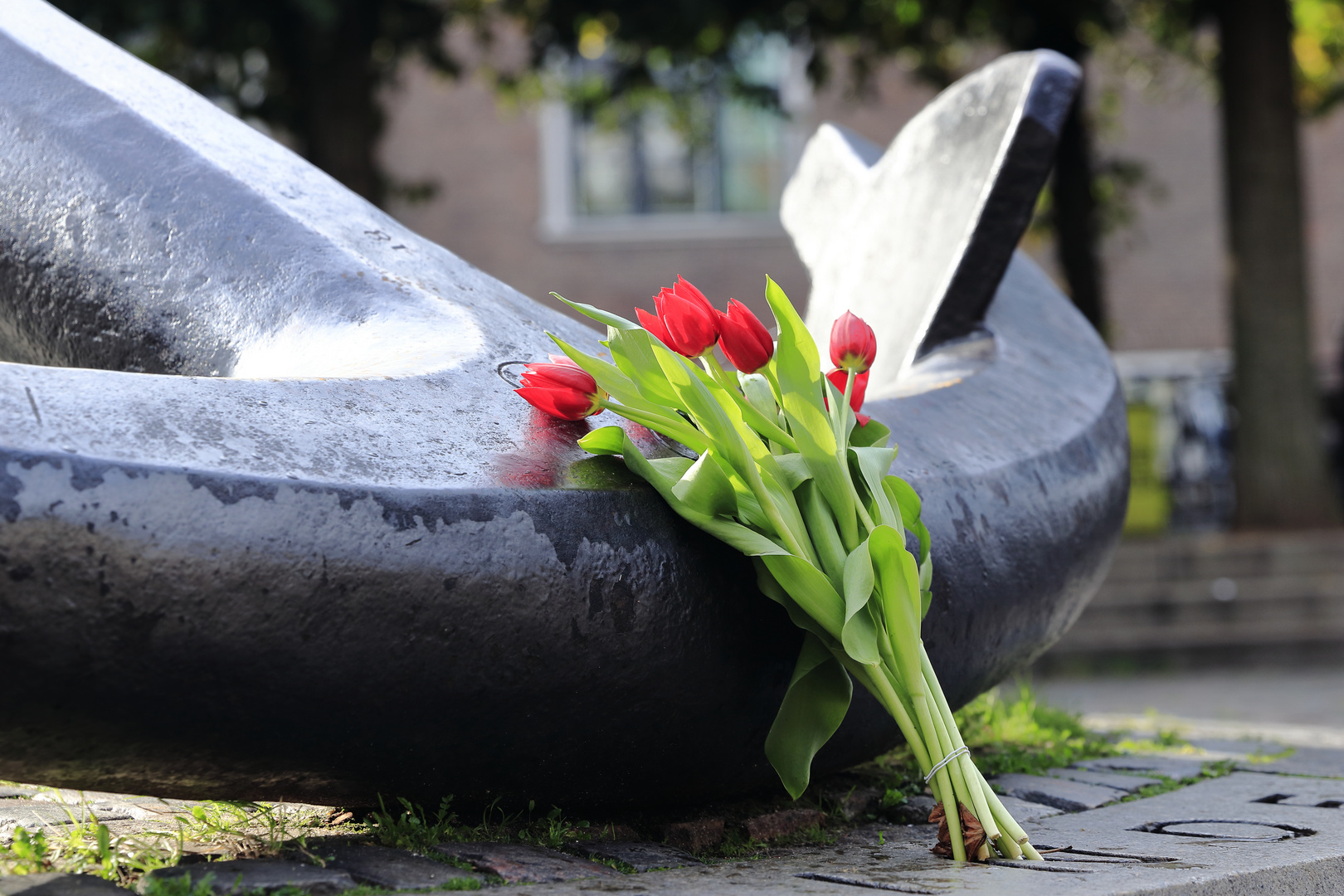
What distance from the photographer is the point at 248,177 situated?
7.94ft

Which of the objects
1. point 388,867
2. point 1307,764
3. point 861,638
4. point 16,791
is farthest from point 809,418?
point 1307,764

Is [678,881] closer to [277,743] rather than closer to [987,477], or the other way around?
[277,743]

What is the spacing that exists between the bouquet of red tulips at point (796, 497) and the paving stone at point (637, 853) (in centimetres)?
23

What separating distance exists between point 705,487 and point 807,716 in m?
0.38

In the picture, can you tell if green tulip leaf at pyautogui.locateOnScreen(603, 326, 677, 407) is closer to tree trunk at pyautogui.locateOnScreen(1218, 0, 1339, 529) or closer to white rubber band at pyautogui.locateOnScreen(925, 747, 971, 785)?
white rubber band at pyautogui.locateOnScreen(925, 747, 971, 785)

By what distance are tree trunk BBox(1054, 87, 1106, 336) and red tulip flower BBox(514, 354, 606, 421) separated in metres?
7.84

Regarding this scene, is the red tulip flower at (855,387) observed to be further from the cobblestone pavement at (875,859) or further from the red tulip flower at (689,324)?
the cobblestone pavement at (875,859)

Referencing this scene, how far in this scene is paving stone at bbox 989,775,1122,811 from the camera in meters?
2.63

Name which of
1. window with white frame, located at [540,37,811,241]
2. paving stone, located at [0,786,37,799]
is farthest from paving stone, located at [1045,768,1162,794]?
window with white frame, located at [540,37,811,241]

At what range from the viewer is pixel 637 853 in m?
2.05

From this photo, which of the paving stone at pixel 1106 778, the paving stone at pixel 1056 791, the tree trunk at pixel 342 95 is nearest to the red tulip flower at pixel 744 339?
the paving stone at pixel 1056 791

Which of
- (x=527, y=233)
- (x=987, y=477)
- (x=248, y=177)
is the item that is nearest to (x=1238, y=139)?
(x=987, y=477)

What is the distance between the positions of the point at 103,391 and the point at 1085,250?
8.39 m

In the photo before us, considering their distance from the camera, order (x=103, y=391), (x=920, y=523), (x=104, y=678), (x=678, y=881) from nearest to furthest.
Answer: (x=104, y=678)
(x=103, y=391)
(x=678, y=881)
(x=920, y=523)
